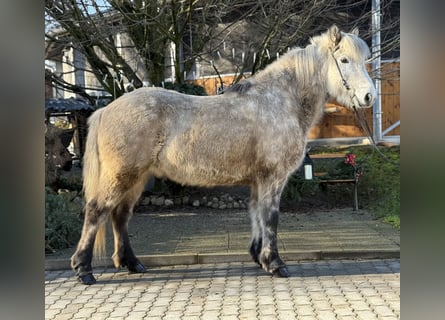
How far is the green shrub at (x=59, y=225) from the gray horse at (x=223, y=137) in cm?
131

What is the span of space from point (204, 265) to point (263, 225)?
913mm

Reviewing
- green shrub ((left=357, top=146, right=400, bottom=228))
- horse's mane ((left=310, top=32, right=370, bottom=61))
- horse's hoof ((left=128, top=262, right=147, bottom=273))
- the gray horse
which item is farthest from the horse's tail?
green shrub ((left=357, top=146, right=400, bottom=228))

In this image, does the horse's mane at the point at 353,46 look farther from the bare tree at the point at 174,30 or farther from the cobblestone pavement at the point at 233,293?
the bare tree at the point at 174,30

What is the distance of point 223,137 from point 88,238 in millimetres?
1547

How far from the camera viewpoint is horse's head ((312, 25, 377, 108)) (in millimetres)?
4473

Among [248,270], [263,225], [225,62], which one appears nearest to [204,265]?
[248,270]

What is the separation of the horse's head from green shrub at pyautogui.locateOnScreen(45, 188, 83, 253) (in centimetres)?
361

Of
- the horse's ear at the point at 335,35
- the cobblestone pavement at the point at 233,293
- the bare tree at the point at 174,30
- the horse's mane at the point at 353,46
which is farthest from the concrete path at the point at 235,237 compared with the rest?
the bare tree at the point at 174,30

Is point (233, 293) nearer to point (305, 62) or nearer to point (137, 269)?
point (137, 269)

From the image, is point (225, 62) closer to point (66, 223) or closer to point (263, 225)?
point (66, 223)

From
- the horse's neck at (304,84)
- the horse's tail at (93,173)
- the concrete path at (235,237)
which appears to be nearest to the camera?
the horse's tail at (93,173)

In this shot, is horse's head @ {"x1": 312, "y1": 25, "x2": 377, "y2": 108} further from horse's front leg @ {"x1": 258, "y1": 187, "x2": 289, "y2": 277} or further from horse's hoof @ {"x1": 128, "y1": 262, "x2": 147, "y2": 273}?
horse's hoof @ {"x1": 128, "y1": 262, "x2": 147, "y2": 273}

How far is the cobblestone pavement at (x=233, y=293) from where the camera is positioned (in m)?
3.62
